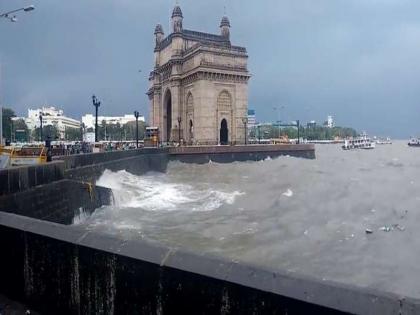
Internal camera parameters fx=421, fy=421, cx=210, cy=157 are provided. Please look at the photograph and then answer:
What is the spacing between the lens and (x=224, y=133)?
6003 centimetres

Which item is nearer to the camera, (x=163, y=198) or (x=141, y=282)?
(x=141, y=282)

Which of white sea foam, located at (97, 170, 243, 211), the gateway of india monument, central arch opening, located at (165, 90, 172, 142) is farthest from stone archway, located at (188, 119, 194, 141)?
white sea foam, located at (97, 170, 243, 211)

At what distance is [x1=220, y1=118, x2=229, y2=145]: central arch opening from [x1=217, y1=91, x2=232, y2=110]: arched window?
74.4 inches

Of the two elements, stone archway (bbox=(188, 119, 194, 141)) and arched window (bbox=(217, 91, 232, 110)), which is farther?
stone archway (bbox=(188, 119, 194, 141))

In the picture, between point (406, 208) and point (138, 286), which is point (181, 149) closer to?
point (406, 208)

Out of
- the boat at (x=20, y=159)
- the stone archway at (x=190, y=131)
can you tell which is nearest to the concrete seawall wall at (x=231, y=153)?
the stone archway at (x=190, y=131)

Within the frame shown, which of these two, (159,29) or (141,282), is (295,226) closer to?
(141,282)

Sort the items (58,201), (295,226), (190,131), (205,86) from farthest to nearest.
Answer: (190,131)
(205,86)
(295,226)
(58,201)

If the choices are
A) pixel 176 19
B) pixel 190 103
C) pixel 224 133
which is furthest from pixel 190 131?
pixel 176 19

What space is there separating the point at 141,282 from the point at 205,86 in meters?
51.7

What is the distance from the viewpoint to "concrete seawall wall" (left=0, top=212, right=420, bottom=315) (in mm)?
2406

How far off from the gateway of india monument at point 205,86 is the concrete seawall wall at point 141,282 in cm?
4986

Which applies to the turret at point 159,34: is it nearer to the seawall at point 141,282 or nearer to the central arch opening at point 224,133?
the central arch opening at point 224,133

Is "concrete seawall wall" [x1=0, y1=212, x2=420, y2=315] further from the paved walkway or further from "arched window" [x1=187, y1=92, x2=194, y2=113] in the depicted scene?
"arched window" [x1=187, y1=92, x2=194, y2=113]
